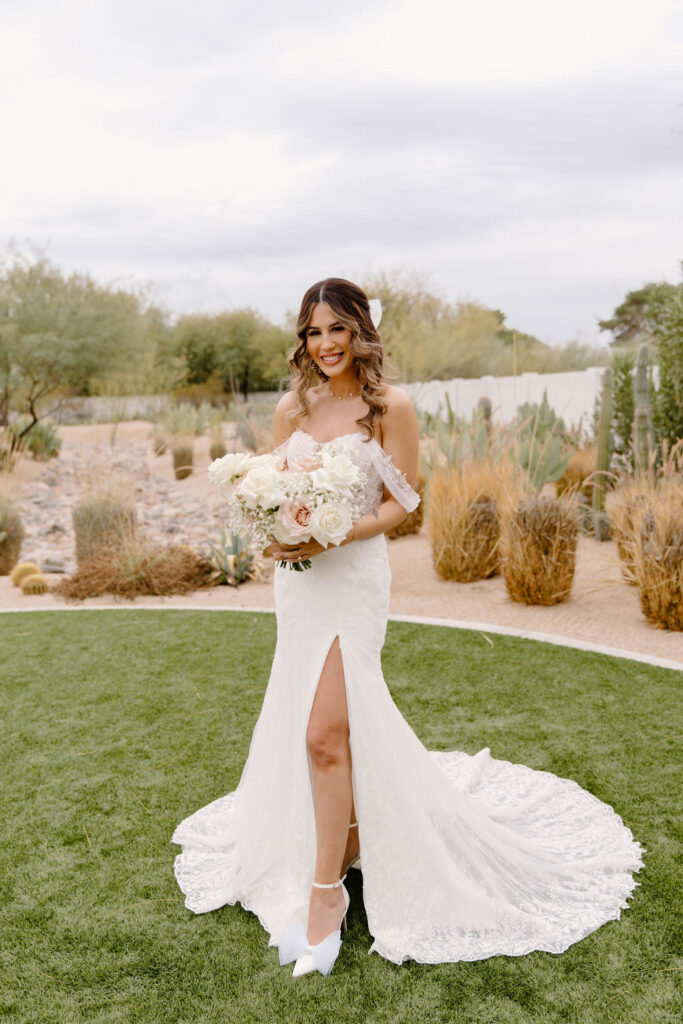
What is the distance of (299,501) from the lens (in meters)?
2.49

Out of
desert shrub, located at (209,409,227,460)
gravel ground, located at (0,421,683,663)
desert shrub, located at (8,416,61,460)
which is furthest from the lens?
desert shrub, located at (8,416,61,460)

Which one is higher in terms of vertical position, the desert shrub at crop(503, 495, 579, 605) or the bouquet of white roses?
the bouquet of white roses

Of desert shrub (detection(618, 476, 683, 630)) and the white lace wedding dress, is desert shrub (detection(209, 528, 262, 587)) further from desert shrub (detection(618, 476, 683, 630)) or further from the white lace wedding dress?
the white lace wedding dress

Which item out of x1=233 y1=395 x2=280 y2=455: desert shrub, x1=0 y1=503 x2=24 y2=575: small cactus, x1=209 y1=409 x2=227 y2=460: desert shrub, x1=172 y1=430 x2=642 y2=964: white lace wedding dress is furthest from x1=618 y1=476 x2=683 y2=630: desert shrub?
x1=209 y1=409 x2=227 y2=460: desert shrub

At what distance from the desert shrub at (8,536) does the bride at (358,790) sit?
7.97 metres

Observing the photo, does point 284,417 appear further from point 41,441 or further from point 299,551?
point 41,441

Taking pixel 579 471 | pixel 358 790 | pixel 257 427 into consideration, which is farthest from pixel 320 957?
pixel 257 427

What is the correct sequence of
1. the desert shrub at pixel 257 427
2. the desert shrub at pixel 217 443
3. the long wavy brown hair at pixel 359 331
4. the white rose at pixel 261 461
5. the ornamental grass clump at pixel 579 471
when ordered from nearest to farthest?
1. the white rose at pixel 261 461
2. the long wavy brown hair at pixel 359 331
3. the ornamental grass clump at pixel 579 471
4. the desert shrub at pixel 257 427
5. the desert shrub at pixel 217 443

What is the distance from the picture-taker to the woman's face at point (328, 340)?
9.30 feet

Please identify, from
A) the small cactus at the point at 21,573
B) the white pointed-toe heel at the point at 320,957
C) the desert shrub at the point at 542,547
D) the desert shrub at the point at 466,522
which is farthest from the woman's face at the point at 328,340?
the small cactus at the point at 21,573

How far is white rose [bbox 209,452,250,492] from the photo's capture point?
8.91 ft

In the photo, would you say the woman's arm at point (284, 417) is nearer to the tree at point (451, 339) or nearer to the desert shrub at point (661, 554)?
the desert shrub at point (661, 554)

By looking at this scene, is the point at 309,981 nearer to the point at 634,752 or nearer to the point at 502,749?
the point at 502,749

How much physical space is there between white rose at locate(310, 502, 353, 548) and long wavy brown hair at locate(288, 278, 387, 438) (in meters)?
0.52
